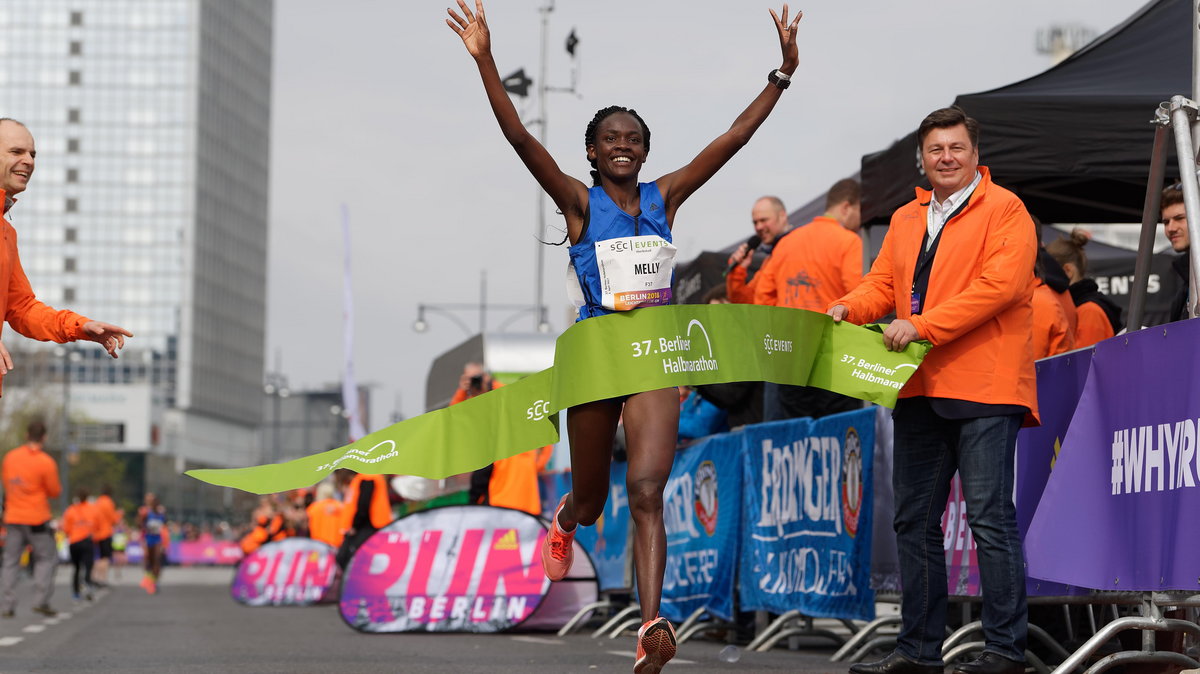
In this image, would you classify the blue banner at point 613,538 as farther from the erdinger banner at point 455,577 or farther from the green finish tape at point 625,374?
the green finish tape at point 625,374

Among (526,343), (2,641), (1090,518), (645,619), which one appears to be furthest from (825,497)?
(526,343)

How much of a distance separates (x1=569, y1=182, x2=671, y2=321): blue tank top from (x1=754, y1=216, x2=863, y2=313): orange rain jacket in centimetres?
429

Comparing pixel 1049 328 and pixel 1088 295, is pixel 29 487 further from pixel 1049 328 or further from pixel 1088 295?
pixel 1049 328

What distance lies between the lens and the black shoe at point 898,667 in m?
6.16

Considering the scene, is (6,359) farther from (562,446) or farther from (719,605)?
(562,446)

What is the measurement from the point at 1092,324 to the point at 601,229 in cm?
447

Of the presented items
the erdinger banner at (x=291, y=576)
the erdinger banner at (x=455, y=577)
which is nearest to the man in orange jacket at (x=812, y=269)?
the erdinger banner at (x=455, y=577)

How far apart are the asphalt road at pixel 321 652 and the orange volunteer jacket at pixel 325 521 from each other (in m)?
11.4

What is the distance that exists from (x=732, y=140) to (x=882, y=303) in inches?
35.8

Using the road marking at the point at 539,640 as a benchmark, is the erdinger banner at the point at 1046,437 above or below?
above

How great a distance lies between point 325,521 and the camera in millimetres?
26891

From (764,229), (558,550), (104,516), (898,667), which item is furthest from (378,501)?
Answer: (104,516)

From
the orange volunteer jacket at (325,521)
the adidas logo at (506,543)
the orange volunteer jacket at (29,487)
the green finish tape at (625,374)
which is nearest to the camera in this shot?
the green finish tape at (625,374)

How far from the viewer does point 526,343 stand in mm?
21359
